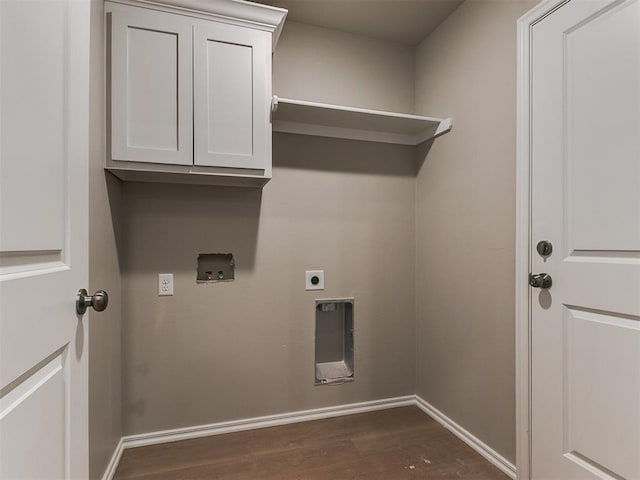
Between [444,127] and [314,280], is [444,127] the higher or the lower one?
the higher one

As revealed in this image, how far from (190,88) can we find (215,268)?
987mm

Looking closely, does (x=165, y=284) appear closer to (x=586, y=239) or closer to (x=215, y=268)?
(x=215, y=268)

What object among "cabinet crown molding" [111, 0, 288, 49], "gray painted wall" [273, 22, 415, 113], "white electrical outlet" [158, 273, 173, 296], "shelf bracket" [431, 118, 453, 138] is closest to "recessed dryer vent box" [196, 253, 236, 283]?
"white electrical outlet" [158, 273, 173, 296]

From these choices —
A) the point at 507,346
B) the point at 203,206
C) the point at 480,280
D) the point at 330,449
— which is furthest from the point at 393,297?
the point at 203,206

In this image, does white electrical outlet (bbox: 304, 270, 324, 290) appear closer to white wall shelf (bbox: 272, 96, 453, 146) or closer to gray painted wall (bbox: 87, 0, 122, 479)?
white wall shelf (bbox: 272, 96, 453, 146)

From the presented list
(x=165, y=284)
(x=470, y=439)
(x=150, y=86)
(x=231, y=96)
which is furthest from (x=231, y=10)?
(x=470, y=439)

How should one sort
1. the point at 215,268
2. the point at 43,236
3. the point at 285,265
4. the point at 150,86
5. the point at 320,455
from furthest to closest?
1. the point at 285,265
2. the point at 215,268
3. the point at 320,455
4. the point at 150,86
5. the point at 43,236

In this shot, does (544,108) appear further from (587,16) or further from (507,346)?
(507,346)

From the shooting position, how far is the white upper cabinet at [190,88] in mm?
1580

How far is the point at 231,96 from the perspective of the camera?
173 cm

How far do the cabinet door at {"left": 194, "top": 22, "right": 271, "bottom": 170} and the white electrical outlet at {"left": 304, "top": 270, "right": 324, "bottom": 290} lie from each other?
2.55ft

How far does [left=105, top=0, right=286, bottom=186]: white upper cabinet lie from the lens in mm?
1580

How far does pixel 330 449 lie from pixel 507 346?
108 cm

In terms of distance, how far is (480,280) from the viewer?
1909 mm
